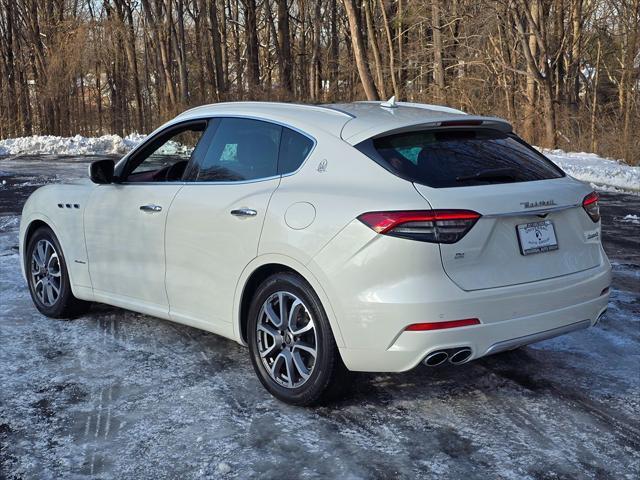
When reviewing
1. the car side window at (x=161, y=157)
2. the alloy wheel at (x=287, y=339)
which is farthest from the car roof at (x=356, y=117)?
the alloy wheel at (x=287, y=339)

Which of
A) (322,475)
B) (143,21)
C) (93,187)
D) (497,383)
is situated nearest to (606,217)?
(497,383)

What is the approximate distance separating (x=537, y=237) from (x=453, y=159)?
604 mm

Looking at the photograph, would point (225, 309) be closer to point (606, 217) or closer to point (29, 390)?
point (29, 390)

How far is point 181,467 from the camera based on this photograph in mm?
3545

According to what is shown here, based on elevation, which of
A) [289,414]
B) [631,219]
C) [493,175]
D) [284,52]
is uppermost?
[284,52]

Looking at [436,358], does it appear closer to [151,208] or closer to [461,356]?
[461,356]

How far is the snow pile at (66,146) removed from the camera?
24.7m

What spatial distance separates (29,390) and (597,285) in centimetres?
337

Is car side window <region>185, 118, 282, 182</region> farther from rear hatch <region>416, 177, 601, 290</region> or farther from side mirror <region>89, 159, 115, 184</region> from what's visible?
rear hatch <region>416, 177, 601, 290</region>

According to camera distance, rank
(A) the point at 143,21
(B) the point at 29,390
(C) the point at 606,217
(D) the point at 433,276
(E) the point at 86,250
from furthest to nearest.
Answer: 1. (A) the point at 143,21
2. (C) the point at 606,217
3. (E) the point at 86,250
4. (B) the point at 29,390
5. (D) the point at 433,276

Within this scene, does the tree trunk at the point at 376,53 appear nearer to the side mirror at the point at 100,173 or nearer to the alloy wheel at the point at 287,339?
the side mirror at the point at 100,173

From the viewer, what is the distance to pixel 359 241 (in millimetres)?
3758

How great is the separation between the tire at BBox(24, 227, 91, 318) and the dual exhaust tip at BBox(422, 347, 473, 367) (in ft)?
10.8

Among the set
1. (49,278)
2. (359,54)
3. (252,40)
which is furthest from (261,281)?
(252,40)
